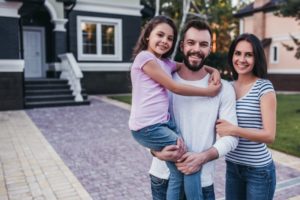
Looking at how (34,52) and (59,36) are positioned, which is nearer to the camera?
(59,36)

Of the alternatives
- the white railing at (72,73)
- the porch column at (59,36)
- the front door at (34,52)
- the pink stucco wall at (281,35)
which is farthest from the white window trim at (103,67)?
the pink stucco wall at (281,35)

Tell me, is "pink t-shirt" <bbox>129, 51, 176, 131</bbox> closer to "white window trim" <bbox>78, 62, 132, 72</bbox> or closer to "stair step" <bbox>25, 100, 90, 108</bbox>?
"stair step" <bbox>25, 100, 90, 108</bbox>

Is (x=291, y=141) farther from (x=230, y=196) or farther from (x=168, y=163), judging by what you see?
(x=168, y=163)

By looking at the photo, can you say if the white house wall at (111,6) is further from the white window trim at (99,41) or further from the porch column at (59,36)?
the porch column at (59,36)

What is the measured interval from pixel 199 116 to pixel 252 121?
361 mm

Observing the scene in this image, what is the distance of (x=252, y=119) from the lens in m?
2.05

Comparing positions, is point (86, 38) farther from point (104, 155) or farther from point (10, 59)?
point (104, 155)

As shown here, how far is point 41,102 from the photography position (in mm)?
11336

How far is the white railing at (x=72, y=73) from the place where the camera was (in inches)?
473

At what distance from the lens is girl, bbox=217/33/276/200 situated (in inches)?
78.7

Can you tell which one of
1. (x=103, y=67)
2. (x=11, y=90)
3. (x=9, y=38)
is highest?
(x=9, y=38)

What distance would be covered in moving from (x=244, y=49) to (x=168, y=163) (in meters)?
0.85

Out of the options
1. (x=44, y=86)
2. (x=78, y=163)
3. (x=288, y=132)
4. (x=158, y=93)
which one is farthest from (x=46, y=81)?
(x=158, y=93)

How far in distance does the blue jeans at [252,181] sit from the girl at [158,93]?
0.40 m
